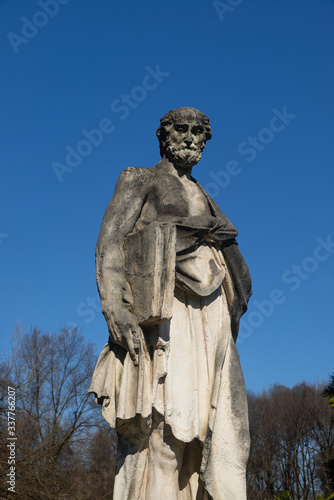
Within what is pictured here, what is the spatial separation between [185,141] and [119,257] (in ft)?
4.29

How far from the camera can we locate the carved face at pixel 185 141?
6.16 m

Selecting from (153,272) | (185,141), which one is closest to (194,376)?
(153,272)

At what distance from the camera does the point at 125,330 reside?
5.30m

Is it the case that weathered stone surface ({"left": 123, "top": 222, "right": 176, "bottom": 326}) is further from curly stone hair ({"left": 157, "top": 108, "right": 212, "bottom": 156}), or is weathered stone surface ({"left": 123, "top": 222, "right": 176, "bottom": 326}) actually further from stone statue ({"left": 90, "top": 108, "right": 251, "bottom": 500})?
curly stone hair ({"left": 157, "top": 108, "right": 212, "bottom": 156})

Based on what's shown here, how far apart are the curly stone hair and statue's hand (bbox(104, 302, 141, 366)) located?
5.87 ft

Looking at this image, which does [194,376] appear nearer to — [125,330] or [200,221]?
[125,330]

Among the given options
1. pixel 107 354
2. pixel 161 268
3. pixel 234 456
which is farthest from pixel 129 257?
pixel 234 456

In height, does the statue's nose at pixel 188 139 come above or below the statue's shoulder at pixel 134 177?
above

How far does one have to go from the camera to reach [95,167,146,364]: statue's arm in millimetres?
5328

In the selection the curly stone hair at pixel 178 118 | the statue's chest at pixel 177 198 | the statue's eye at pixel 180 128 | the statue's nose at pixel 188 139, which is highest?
the curly stone hair at pixel 178 118

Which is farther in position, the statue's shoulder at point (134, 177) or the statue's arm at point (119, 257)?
the statue's shoulder at point (134, 177)

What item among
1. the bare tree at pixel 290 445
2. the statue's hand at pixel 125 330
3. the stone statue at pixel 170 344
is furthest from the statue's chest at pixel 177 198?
the bare tree at pixel 290 445

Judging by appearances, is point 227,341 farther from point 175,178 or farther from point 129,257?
point 175,178

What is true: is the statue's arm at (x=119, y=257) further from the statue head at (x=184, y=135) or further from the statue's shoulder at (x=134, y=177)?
the statue head at (x=184, y=135)
